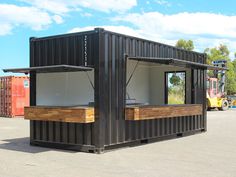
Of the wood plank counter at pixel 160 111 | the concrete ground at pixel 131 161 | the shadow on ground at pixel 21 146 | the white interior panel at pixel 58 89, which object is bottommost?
the shadow on ground at pixel 21 146

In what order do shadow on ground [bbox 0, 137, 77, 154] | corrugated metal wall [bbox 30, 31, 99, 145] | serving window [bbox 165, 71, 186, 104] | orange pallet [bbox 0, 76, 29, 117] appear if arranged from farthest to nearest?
orange pallet [bbox 0, 76, 29, 117], serving window [bbox 165, 71, 186, 104], shadow on ground [bbox 0, 137, 77, 154], corrugated metal wall [bbox 30, 31, 99, 145]

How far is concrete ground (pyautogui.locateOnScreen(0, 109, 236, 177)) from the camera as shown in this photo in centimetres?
790

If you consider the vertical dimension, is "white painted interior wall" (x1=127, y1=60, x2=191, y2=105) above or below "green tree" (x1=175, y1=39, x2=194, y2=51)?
below

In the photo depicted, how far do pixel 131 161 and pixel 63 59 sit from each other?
383cm

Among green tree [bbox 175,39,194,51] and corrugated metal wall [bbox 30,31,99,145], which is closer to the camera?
corrugated metal wall [bbox 30,31,99,145]

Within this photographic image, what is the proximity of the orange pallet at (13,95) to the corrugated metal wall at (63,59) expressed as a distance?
44.6 feet

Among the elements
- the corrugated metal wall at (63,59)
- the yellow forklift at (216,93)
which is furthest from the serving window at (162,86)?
the yellow forklift at (216,93)

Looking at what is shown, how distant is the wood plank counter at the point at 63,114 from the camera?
1007 centimetres

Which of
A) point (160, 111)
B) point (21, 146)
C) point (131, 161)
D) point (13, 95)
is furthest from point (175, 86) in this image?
point (13, 95)

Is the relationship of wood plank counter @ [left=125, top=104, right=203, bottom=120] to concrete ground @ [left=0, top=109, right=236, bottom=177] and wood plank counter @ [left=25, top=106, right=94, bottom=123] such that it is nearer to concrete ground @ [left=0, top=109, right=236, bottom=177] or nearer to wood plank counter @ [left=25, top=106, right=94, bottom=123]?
concrete ground @ [left=0, top=109, right=236, bottom=177]

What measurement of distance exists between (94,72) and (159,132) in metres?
3.65

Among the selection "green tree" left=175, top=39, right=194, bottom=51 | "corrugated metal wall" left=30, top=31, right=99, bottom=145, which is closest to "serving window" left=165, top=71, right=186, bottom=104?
"corrugated metal wall" left=30, top=31, right=99, bottom=145

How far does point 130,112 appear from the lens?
36.5 feet

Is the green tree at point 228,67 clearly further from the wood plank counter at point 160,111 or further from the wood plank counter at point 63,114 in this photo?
the wood plank counter at point 63,114
